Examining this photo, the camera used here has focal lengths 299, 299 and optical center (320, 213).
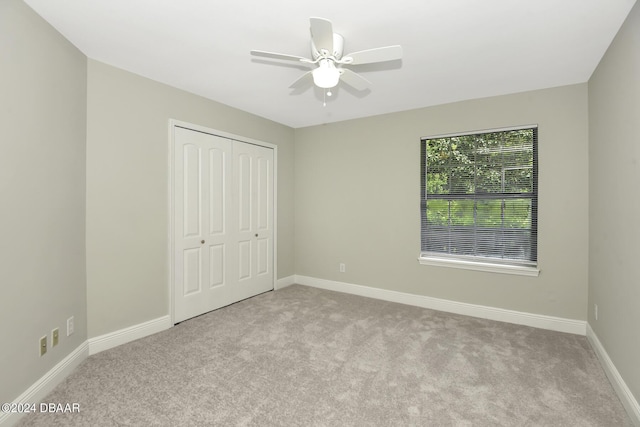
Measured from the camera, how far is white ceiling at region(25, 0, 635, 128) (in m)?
1.85

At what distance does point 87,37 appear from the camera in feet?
7.25

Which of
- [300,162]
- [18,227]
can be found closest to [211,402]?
[18,227]

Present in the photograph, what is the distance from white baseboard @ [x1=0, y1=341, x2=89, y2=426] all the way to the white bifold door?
0.89m

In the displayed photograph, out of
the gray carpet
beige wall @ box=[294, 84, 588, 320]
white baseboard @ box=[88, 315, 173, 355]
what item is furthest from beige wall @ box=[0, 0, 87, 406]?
beige wall @ box=[294, 84, 588, 320]

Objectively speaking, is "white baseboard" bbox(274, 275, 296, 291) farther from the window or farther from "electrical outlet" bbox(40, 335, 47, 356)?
"electrical outlet" bbox(40, 335, 47, 356)

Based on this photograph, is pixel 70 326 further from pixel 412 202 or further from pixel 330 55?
pixel 412 202

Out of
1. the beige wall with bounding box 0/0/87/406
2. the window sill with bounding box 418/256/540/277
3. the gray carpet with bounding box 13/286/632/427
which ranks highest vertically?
the beige wall with bounding box 0/0/87/406

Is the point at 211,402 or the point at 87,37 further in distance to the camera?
the point at 87,37

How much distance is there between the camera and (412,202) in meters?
3.81

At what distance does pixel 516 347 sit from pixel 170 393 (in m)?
2.85

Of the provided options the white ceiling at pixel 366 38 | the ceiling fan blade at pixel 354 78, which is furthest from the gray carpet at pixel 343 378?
the white ceiling at pixel 366 38

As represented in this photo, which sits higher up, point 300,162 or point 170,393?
point 300,162

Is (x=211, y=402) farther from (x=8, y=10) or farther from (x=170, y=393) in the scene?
(x=8, y=10)

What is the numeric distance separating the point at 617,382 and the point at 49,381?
385 centimetres
